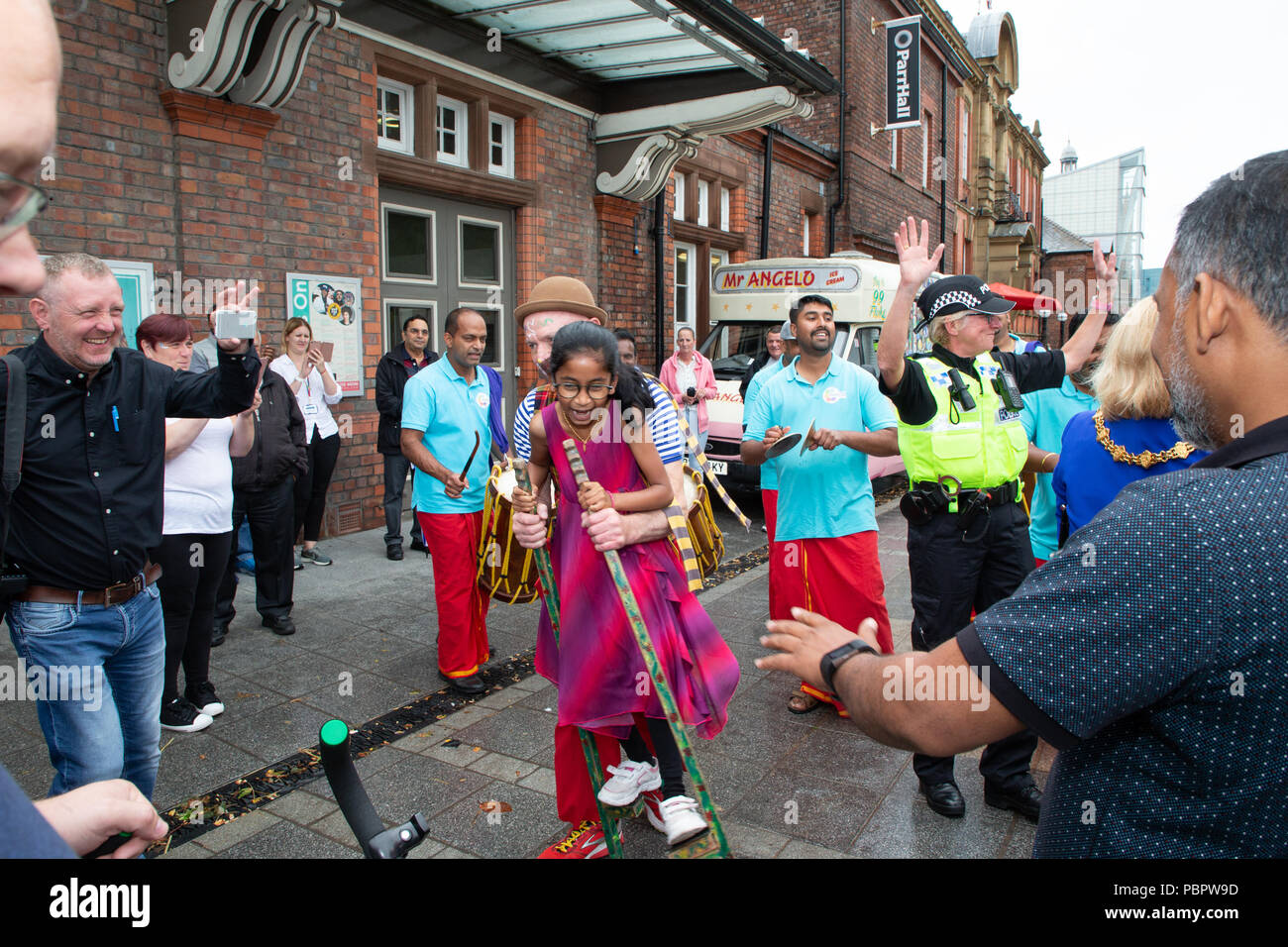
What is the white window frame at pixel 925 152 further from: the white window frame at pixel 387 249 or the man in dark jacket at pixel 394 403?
the man in dark jacket at pixel 394 403

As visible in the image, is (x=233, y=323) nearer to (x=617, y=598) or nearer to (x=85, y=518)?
(x=85, y=518)

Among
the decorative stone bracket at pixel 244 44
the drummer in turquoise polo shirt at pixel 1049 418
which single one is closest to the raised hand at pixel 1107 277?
the drummer in turquoise polo shirt at pixel 1049 418

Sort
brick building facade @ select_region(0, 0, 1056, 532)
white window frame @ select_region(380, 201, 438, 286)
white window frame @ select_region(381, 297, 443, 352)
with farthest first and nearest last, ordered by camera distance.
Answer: white window frame @ select_region(381, 297, 443, 352) < white window frame @ select_region(380, 201, 438, 286) < brick building facade @ select_region(0, 0, 1056, 532)

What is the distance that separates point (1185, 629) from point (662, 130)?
32.7 ft

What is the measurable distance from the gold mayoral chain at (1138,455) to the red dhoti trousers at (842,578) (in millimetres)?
1616

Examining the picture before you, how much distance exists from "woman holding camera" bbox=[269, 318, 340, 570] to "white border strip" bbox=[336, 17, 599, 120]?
2.81m

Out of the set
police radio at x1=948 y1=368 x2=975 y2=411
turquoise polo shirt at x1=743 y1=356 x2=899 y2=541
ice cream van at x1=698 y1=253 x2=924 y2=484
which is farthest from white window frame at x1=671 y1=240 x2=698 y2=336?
police radio at x1=948 y1=368 x2=975 y2=411

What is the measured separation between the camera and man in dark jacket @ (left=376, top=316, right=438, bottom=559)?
7.34 metres

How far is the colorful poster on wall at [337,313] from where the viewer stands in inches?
283

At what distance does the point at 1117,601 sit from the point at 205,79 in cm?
689

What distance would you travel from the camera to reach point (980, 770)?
3512 mm

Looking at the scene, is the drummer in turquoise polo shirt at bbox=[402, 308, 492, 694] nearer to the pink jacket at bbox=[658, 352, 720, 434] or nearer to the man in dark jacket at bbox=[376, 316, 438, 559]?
the man in dark jacket at bbox=[376, 316, 438, 559]
